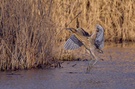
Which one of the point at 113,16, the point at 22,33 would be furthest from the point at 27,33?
the point at 113,16

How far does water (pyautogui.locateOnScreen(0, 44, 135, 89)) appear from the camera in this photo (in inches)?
299

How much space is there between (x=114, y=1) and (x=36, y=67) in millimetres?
6653

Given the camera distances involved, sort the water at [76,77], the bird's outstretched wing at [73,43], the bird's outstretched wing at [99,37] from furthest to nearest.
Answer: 1. the bird's outstretched wing at [73,43]
2. the bird's outstretched wing at [99,37]
3. the water at [76,77]

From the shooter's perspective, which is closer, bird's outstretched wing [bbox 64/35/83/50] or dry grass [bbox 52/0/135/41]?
bird's outstretched wing [bbox 64/35/83/50]

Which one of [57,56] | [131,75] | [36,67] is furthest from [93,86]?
[57,56]

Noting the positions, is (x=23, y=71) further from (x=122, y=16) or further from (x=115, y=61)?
(x=122, y=16)

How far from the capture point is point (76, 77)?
836cm

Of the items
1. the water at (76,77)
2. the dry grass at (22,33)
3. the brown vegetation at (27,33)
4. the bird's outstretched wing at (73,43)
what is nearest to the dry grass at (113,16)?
the water at (76,77)

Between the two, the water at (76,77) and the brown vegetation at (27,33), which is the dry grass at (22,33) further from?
the water at (76,77)

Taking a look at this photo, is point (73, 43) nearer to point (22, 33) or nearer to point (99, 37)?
point (99, 37)

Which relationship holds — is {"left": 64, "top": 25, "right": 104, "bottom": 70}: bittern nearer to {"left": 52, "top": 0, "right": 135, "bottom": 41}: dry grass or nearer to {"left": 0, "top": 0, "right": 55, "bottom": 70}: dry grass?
{"left": 0, "top": 0, "right": 55, "bottom": 70}: dry grass

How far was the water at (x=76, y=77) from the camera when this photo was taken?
24.9 ft

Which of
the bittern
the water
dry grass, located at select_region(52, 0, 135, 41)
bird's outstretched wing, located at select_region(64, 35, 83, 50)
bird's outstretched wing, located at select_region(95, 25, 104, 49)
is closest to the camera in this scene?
the water

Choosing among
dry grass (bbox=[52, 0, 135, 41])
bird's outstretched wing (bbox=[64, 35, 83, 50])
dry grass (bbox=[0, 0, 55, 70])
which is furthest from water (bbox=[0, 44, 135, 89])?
dry grass (bbox=[52, 0, 135, 41])
